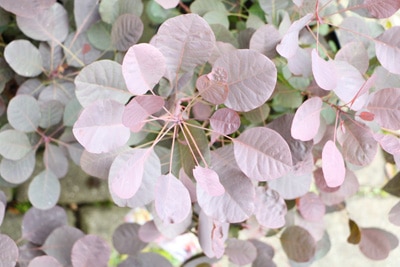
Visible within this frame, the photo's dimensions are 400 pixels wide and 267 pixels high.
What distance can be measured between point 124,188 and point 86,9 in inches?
14.7

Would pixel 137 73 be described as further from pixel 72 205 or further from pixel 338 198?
pixel 72 205

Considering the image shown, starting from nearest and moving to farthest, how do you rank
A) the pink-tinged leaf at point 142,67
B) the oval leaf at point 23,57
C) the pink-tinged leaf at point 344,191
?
the pink-tinged leaf at point 142,67, the oval leaf at point 23,57, the pink-tinged leaf at point 344,191

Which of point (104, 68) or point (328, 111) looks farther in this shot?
point (328, 111)

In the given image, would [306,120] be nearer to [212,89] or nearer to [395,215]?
[212,89]

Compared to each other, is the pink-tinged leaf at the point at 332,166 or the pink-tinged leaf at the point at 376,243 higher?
the pink-tinged leaf at the point at 332,166

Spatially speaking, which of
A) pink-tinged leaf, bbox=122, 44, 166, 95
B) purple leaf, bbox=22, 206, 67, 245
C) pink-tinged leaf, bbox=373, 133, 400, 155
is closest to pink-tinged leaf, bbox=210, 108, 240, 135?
pink-tinged leaf, bbox=122, 44, 166, 95

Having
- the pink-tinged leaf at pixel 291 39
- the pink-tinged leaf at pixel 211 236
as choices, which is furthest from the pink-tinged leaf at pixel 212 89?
the pink-tinged leaf at pixel 211 236

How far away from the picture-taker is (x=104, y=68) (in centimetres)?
65

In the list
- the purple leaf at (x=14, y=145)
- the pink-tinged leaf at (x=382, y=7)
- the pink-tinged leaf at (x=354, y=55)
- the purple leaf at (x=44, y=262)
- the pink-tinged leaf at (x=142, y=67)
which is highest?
the pink-tinged leaf at (x=382, y=7)

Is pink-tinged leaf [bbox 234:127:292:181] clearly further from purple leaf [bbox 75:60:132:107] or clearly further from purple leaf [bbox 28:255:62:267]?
purple leaf [bbox 28:255:62:267]

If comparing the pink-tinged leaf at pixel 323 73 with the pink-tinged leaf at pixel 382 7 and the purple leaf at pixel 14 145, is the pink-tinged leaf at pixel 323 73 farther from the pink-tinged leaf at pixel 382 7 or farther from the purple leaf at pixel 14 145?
the purple leaf at pixel 14 145

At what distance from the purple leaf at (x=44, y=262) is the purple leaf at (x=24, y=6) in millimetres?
399

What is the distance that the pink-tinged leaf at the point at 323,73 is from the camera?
2.05 ft

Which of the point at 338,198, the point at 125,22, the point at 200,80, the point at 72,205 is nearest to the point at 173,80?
the point at 200,80
